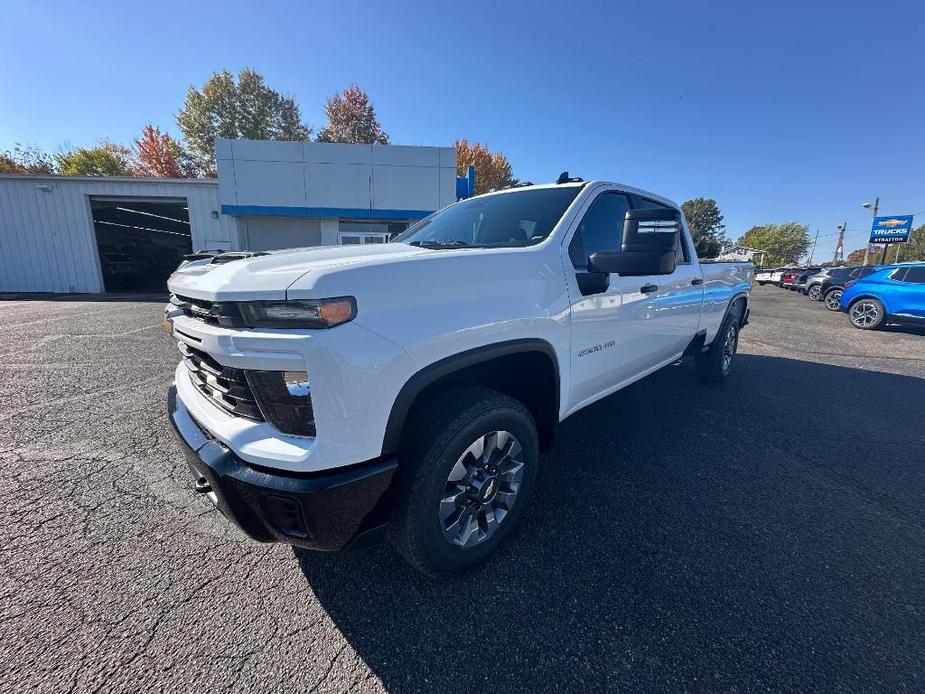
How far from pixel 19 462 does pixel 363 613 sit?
10.2 ft

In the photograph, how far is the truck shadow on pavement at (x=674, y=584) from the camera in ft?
5.04

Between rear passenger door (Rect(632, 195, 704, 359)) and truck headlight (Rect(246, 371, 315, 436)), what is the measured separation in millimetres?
2757

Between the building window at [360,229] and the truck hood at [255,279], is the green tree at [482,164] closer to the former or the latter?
the building window at [360,229]

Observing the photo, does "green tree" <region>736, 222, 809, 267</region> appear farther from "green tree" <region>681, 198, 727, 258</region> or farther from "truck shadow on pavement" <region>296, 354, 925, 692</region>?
"truck shadow on pavement" <region>296, 354, 925, 692</region>

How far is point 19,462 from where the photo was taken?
9.68 feet

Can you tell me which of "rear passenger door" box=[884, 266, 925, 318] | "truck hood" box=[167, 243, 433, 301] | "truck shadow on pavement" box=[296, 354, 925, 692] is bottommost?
"truck shadow on pavement" box=[296, 354, 925, 692]

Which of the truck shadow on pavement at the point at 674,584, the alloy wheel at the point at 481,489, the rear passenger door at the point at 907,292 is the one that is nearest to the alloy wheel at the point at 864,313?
the rear passenger door at the point at 907,292

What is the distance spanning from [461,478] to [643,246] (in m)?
1.51

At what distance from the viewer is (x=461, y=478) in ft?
6.04

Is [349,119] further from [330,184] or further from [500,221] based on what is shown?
[500,221]

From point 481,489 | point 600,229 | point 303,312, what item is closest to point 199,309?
point 303,312

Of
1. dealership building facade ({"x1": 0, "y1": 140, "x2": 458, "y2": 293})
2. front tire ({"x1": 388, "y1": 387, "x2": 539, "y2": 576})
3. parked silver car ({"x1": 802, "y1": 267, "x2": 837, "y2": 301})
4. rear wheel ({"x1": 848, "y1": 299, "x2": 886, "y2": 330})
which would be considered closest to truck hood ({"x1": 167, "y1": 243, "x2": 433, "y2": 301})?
front tire ({"x1": 388, "y1": 387, "x2": 539, "y2": 576})

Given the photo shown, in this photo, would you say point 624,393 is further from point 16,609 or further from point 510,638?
point 16,609

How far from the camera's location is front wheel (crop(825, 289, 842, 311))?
45.1 ft
